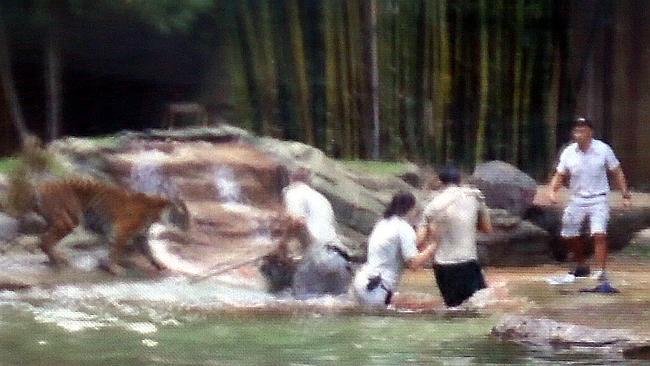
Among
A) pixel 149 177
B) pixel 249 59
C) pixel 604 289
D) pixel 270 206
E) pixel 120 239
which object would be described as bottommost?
pixel 604 289

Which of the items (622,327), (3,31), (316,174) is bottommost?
(622,327)

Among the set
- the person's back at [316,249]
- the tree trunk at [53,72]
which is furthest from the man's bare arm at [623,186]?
the tree trunk at [53,72]

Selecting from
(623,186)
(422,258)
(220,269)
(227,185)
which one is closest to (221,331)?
(220,269)

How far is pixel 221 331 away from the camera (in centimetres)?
376

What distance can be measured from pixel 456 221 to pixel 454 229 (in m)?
0.03

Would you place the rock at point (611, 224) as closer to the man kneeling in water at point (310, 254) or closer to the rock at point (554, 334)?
the rock at point (554, 334)

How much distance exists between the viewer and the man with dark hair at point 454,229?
3.98 metres

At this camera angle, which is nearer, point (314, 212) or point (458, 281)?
point (458, 281)

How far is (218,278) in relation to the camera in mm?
4012

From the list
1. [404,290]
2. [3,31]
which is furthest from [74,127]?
[404,290]

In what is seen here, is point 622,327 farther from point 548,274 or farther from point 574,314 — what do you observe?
point 548,274

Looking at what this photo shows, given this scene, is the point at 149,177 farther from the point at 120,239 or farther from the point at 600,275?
the point at 600,275

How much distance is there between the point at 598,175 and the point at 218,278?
1.25m

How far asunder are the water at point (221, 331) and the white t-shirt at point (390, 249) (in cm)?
15
